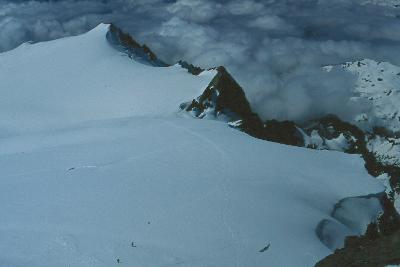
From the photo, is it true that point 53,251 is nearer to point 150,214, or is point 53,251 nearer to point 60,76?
point 150,214

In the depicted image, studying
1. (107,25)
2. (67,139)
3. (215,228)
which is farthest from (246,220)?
(107,25)

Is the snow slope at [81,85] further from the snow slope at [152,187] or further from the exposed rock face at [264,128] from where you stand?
the exposed rock face at [264,128]

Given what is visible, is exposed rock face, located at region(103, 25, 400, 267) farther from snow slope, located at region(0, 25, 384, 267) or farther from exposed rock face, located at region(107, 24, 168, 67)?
snow slope, located at region(0, 25, 384, 267)

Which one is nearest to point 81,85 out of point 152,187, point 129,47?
point 129,47

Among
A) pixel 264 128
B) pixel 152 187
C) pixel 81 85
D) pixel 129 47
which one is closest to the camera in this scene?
pixel 152 187

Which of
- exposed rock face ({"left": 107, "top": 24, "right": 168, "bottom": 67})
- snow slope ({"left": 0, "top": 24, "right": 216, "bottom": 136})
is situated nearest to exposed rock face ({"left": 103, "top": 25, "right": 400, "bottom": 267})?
exposed rock face ({"left": 107, "top": 24, "right": 168, "bottom": 67})

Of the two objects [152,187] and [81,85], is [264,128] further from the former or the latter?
[152,187]

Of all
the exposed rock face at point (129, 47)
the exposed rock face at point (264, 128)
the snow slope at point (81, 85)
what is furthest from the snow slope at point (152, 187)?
the exposed rock face at point (129, 47)

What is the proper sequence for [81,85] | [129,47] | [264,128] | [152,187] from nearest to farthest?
[152,187]
[81,85]
[264,128]
[129,47]
